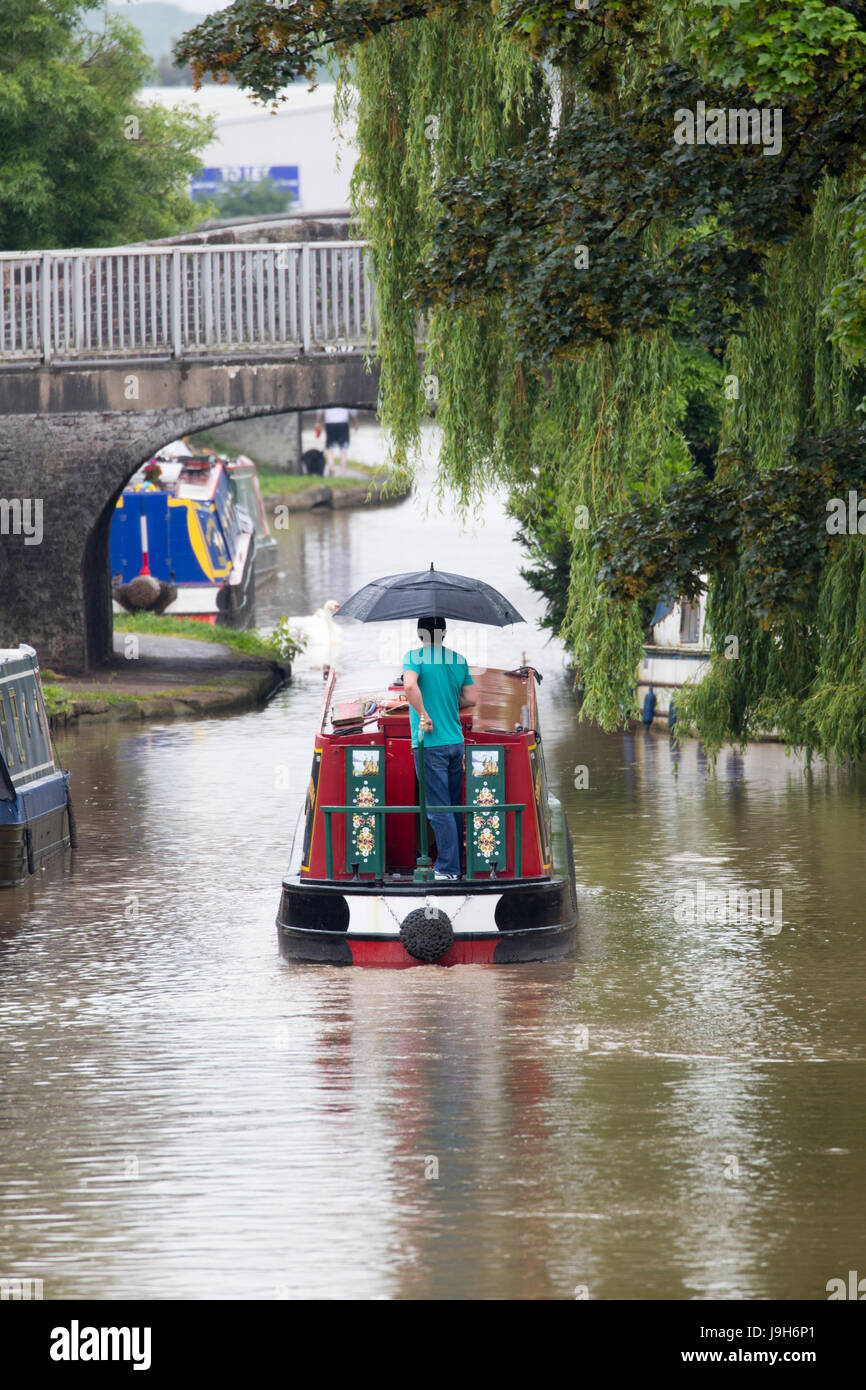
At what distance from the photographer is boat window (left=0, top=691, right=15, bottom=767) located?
1570 centimetres

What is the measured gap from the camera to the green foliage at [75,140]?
32.5 m

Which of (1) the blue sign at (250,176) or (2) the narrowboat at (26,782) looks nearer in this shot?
(2) the narrowboat at (26,782)

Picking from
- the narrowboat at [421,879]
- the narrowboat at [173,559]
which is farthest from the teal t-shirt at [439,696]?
the narrowboat at [173,559]

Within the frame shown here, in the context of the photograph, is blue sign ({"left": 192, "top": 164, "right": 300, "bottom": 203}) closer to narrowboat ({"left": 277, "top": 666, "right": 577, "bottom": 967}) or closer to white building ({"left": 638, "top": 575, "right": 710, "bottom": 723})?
white building ({"left": 638, "top": 575, "right": 710, "bottom": 723})

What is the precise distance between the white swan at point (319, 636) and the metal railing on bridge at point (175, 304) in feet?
21.1

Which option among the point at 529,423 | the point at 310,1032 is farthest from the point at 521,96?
the point at 310,1032

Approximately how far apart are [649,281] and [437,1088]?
5020 millimetres

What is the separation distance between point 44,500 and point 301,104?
9017cm

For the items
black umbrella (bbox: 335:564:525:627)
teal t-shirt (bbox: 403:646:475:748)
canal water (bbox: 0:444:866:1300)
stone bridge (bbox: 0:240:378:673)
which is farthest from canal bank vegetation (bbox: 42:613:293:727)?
teal t-shirt (bbox: 403:646:475:748)

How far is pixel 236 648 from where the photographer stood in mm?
29750

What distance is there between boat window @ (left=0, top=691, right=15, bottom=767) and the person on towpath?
169 inches

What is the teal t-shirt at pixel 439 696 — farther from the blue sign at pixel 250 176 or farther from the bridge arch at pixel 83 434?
the blue sign at pixel 250 176

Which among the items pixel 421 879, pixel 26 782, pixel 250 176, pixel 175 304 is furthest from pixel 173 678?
pixel 250 176
